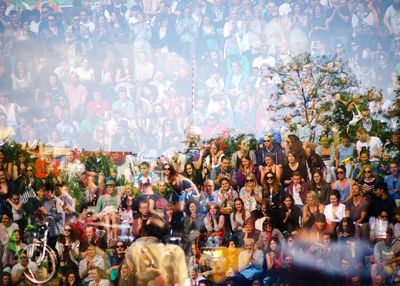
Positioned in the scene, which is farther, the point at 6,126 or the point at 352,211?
the point at 6,126

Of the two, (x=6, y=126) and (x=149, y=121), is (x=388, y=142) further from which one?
(x=6, y=126)

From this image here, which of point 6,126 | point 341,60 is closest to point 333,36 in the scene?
point 341,60

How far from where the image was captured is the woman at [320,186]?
728cm

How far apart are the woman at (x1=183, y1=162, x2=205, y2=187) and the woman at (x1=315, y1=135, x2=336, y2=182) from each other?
130 cm

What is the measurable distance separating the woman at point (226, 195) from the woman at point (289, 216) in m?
0.53

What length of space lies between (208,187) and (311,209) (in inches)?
44.9

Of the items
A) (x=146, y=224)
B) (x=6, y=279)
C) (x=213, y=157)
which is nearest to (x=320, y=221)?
(x=213, y=157)

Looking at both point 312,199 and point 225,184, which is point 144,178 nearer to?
point 225,184

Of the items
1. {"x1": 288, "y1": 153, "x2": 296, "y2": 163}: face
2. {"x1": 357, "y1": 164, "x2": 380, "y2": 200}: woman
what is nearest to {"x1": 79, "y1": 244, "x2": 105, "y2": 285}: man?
{"x1": 288, "y1": 153, "x2": 296, "y2": 163}: face

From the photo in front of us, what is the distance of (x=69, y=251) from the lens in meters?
7.64

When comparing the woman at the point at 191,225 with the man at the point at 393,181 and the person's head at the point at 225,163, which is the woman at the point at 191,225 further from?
the man at the point at 393,181

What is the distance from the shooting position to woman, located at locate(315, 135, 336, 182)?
731 cm

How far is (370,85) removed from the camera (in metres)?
7.36

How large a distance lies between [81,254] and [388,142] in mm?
3581
